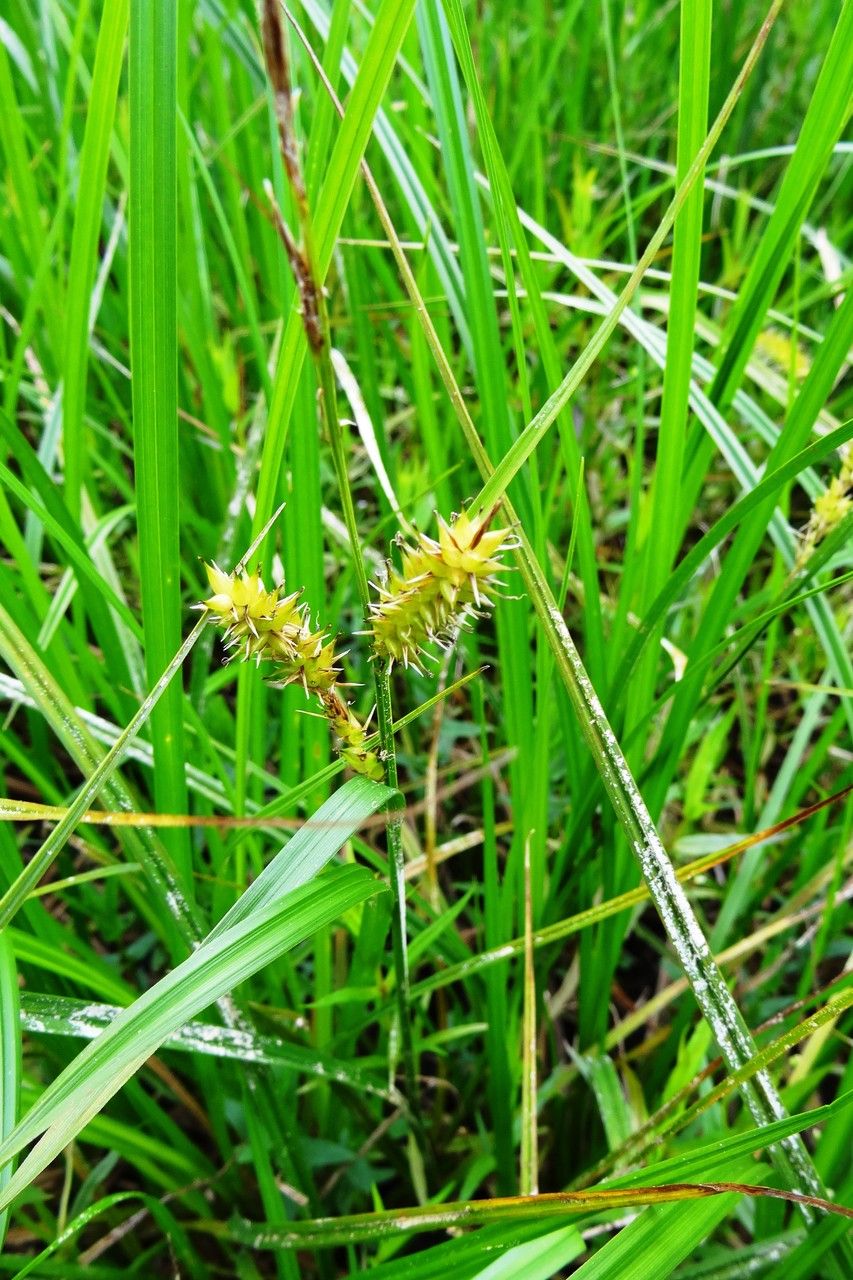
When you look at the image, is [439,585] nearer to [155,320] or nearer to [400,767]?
[155,320]

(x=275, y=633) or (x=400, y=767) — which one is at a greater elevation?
(x=275, y=633)

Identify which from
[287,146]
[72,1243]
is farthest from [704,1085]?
[287,146]

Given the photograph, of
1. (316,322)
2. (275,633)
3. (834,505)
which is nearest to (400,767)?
(834,505)

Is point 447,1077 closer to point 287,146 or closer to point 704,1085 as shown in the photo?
point 704,1085

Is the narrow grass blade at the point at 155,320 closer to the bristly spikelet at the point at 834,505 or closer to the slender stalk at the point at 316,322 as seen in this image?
the slender stalk at the point at 316,322

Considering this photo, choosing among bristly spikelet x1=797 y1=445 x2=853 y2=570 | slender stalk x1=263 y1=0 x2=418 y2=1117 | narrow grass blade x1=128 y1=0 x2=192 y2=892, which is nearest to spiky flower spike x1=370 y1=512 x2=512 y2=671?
slender stalk x1=263 y1=0 x2=418 y2=1117

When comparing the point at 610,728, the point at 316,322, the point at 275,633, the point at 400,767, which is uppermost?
the point at 316,322

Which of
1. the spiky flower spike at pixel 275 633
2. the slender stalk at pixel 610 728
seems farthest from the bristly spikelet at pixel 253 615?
the slender stalk at pixel 610 728
